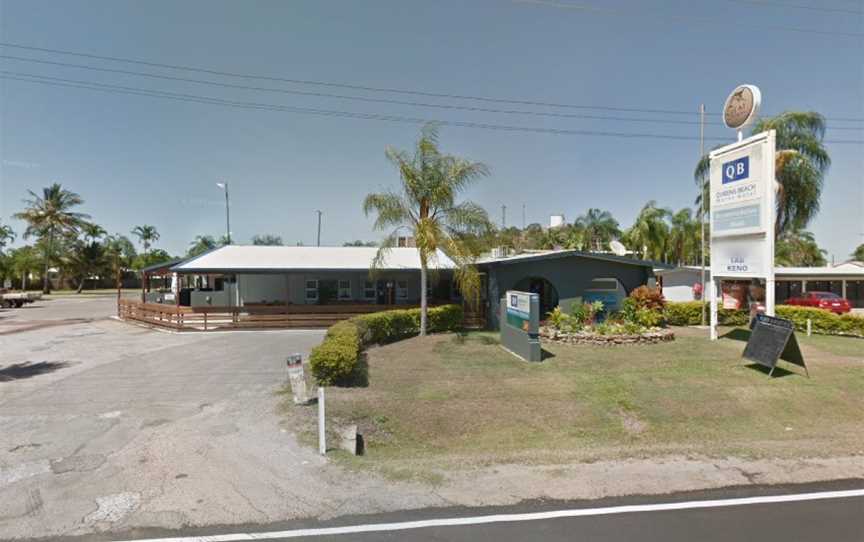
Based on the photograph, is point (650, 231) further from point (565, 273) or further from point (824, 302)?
point (565, 273)

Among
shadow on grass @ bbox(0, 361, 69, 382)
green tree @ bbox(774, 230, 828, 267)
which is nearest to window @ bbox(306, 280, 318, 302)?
shadow on grass @ bbox(0, 361, 69, 382)

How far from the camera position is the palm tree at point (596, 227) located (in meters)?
42.5

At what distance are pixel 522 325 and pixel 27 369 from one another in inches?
506

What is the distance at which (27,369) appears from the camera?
34.3ft

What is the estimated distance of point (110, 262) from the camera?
54781 millimetres

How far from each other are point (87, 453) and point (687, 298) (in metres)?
31.8

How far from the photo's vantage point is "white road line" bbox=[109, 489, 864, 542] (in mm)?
3773

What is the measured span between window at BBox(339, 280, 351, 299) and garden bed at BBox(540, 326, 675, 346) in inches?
A: 518

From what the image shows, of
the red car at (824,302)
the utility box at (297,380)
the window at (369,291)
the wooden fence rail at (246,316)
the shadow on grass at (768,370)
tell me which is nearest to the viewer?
the utility box at (297,380)

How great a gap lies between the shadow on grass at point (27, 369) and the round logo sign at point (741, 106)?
20.4m

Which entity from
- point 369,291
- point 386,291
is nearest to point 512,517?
point 386,291

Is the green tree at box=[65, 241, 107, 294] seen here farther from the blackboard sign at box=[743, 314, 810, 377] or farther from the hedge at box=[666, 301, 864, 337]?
the blackboard sign at box=[743, 314, 810, 377]

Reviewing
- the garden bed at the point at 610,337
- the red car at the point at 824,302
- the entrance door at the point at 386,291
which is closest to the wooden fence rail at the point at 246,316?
the entrance door at the point at 386,291

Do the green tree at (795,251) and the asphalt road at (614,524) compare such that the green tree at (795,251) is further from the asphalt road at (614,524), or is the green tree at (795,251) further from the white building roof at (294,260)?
the asphalt road at (614,524)
